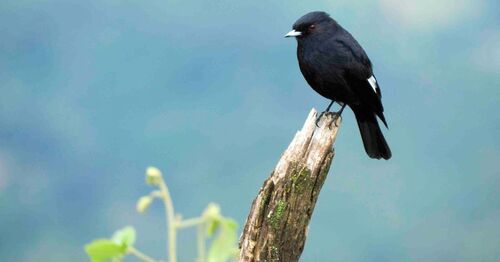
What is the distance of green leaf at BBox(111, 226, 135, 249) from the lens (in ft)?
3.21

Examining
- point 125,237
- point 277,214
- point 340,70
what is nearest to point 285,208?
point 277,214

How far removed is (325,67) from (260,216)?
1138 mm

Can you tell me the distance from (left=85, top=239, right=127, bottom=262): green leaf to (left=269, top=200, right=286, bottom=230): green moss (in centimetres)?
153

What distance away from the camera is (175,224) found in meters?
0.92

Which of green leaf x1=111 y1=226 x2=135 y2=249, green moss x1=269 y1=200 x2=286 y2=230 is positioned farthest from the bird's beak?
green leaf x1=111 y1=226 x2=135 y2=249

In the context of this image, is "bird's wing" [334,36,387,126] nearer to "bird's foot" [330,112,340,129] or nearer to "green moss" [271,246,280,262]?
"bird's foot" [330,112,340,129]

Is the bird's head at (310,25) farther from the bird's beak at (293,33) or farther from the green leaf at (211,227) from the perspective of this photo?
the green leaf at (211,227)

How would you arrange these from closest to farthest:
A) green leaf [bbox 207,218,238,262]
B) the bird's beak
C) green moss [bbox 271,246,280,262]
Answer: green leaf [bbox 207,218,238,262]
green moss [bbox 271,246,280,262]
the bird's beak

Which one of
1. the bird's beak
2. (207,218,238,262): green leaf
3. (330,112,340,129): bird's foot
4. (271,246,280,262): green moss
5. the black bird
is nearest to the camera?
(207,218,238,262): green leaf

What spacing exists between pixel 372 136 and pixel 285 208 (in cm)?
124

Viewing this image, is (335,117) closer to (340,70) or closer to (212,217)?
(340,70)

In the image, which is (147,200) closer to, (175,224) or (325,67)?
(175,224)

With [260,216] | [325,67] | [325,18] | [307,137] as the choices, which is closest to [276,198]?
[260,216]

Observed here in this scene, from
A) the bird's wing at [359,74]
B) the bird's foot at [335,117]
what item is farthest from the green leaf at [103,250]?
the bird's wing at [359,74]
